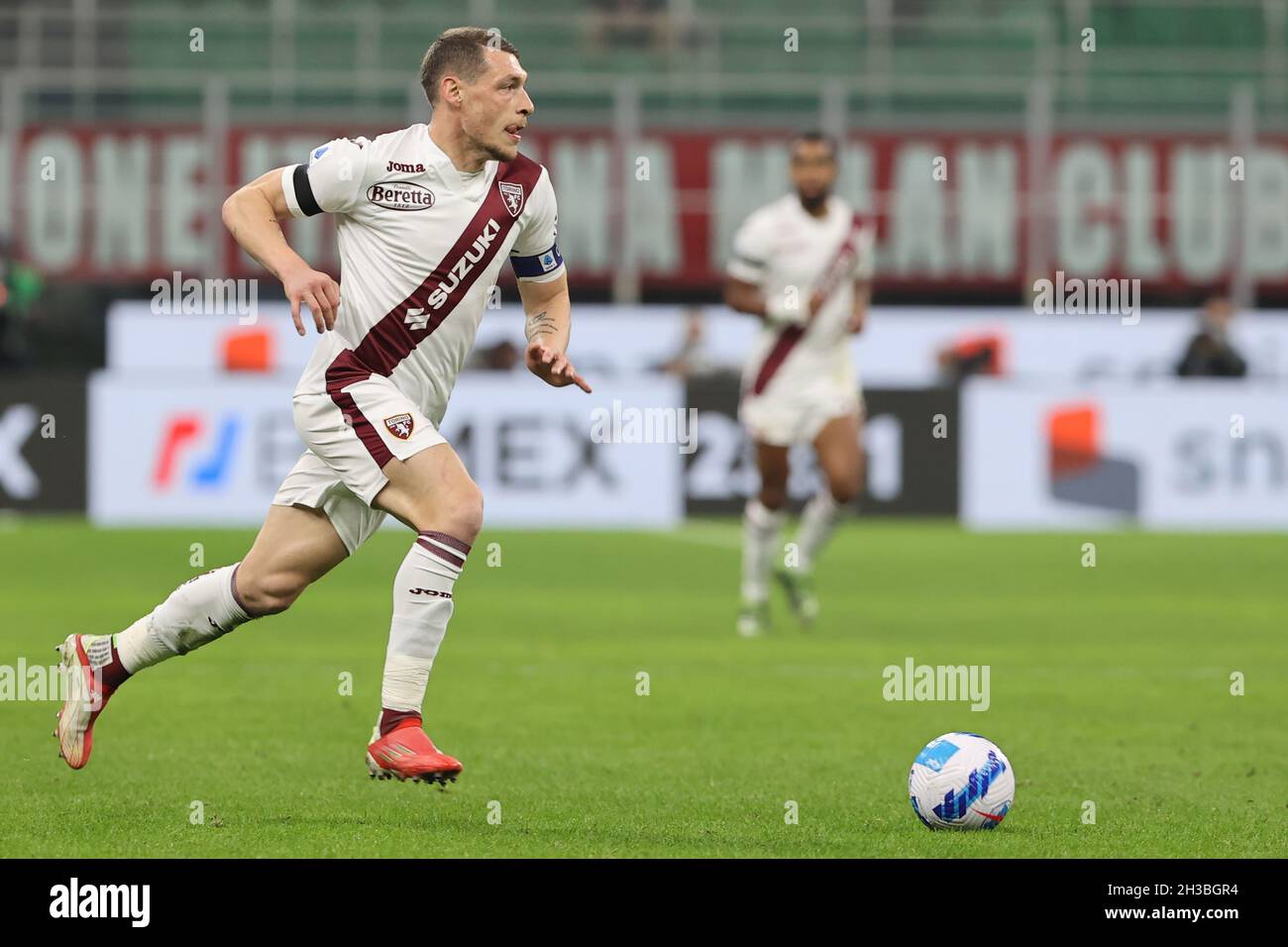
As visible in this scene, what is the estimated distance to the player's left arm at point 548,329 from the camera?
7.14 metres

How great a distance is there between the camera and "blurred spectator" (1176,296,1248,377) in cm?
2403

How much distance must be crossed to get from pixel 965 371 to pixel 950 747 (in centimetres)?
1982

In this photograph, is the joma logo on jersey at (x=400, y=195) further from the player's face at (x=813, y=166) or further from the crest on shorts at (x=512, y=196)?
the player's face at (x=813, y=166)

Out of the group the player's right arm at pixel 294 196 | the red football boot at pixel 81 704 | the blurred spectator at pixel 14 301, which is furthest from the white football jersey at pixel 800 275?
the blurred spectator at pixel 14 301

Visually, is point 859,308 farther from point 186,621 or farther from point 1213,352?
point 1213,352

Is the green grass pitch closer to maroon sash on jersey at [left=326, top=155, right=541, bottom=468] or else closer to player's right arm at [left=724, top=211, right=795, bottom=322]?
maroon sash on jersey at [left=326, top=155, right=541, bottom=468]

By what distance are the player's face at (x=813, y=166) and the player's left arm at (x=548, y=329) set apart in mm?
5412

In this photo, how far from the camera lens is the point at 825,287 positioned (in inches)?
533
